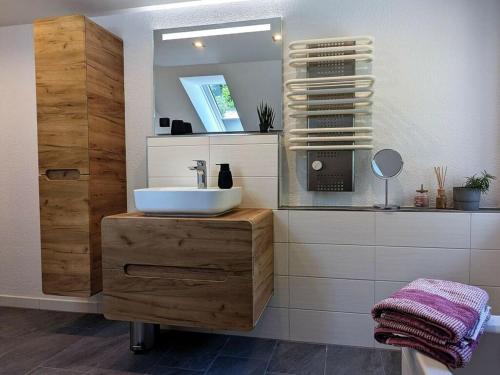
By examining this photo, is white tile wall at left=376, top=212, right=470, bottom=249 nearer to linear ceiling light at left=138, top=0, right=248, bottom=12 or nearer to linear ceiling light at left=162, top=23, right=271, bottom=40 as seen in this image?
linear ceiling light at left=162, top=23, right=271, bottom=40

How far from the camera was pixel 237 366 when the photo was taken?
1942 millimetres

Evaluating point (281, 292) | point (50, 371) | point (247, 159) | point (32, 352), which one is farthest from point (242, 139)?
point (32, 352)

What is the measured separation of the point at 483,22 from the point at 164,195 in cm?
215

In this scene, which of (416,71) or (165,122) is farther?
(165,122)

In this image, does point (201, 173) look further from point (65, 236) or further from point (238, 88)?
point (65, 236)

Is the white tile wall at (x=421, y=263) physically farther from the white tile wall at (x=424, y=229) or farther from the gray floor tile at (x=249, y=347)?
the gray floor tile at (x=249, y=347)

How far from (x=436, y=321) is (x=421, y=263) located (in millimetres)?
1208

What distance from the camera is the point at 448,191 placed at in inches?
84.7

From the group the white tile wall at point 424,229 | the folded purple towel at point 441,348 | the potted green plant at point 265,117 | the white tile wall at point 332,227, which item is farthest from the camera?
the potted green plant at point 265,117

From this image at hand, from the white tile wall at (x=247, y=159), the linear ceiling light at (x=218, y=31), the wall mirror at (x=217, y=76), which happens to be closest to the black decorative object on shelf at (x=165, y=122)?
the wall mirror at (x=217, y=76)

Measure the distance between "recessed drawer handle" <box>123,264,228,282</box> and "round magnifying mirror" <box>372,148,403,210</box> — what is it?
3.56 ft

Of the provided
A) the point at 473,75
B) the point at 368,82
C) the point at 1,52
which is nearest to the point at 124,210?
the point at 1,52

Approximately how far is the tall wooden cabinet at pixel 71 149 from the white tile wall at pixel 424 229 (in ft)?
5.96

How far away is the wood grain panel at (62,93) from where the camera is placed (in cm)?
216
